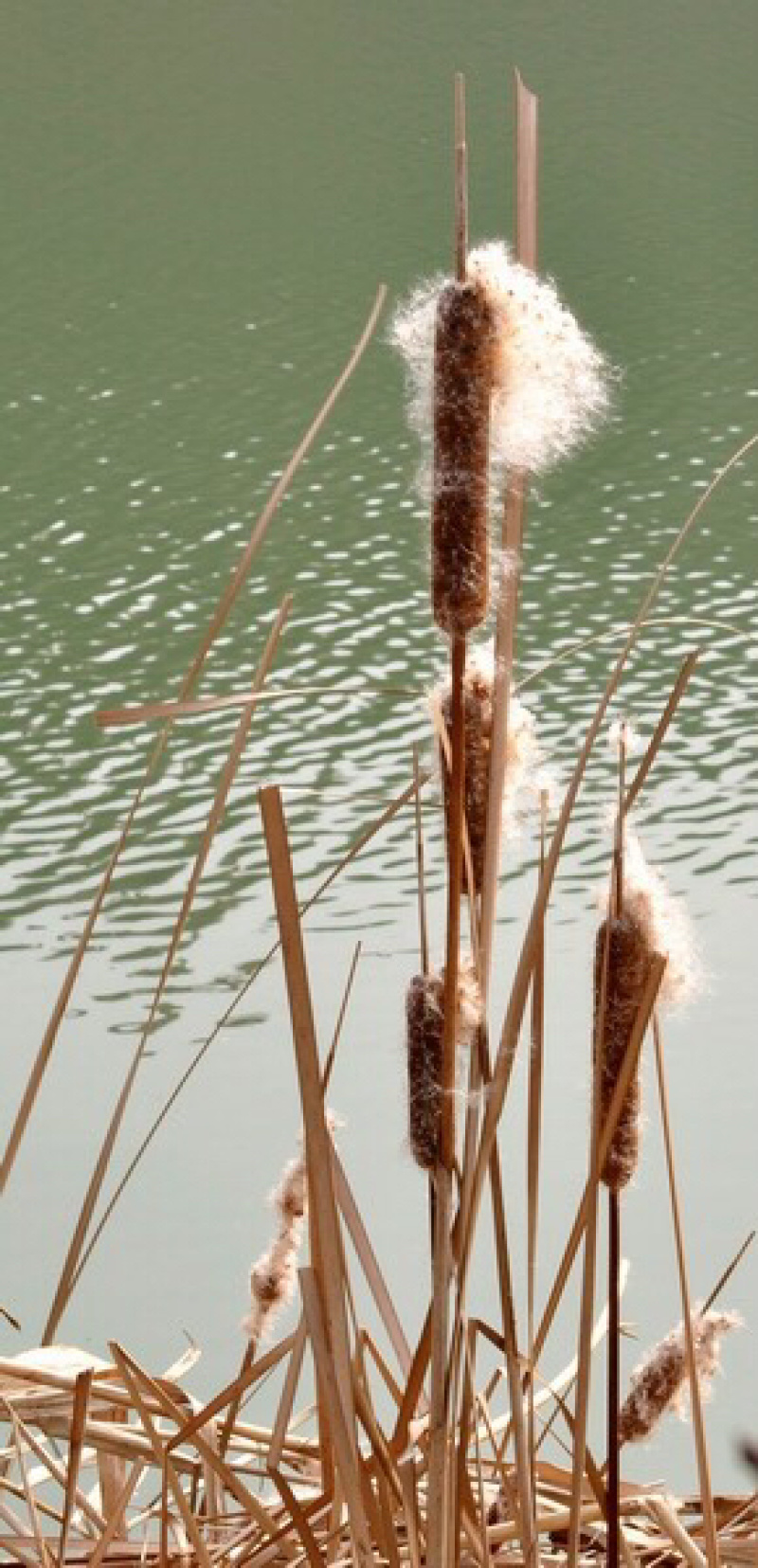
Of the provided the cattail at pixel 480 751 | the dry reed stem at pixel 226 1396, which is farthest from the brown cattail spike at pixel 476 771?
the dry reed stem at pixel 226 1396

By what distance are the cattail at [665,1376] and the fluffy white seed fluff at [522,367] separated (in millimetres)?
222

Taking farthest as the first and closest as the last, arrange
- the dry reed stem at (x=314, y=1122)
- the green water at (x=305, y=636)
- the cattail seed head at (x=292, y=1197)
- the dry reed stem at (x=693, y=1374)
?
the green water at (x=305, y=636)
the cattail seed head at (x=292, y=1197)
the dry reed stem at (x=693, y=1374)
the dry reed stem at (x=314, y=1122)

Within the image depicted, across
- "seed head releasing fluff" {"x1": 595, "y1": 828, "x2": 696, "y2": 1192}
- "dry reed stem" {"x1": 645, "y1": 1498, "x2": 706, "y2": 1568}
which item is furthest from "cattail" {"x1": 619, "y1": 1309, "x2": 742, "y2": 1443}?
"seed head releasing fluff" {"x1": 595, "y1": 828, "x2": 696, "y2": 1192}

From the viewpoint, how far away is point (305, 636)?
3611mm

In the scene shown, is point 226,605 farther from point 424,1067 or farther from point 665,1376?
point 665,1376

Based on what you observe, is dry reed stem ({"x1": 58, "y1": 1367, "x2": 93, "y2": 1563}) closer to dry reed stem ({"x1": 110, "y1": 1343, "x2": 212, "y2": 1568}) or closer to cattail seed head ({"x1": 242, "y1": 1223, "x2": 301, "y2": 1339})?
dry reed stem ({"x1": 110, "y1": 1343, "x2": 212, "y2": 1568})

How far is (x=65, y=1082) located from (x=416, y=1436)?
190 centimetres

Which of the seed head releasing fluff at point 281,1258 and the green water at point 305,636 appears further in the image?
the green water at point 305,636

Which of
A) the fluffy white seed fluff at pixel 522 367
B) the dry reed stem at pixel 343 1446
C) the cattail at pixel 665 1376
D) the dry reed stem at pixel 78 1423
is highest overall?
the fluffy white seed fluff at pixel 522 367

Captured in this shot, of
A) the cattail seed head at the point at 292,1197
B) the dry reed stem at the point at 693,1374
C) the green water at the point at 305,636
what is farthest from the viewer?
the green water at the point at 305,636

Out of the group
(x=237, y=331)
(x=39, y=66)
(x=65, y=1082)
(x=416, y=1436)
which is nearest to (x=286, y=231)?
(x=237, y=331)

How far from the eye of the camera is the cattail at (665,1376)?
1.81 ft

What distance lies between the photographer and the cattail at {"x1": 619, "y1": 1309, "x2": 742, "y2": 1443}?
55 cm

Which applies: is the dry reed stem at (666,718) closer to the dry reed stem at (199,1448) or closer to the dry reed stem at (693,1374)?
the dry reed stem at (693,1374)
